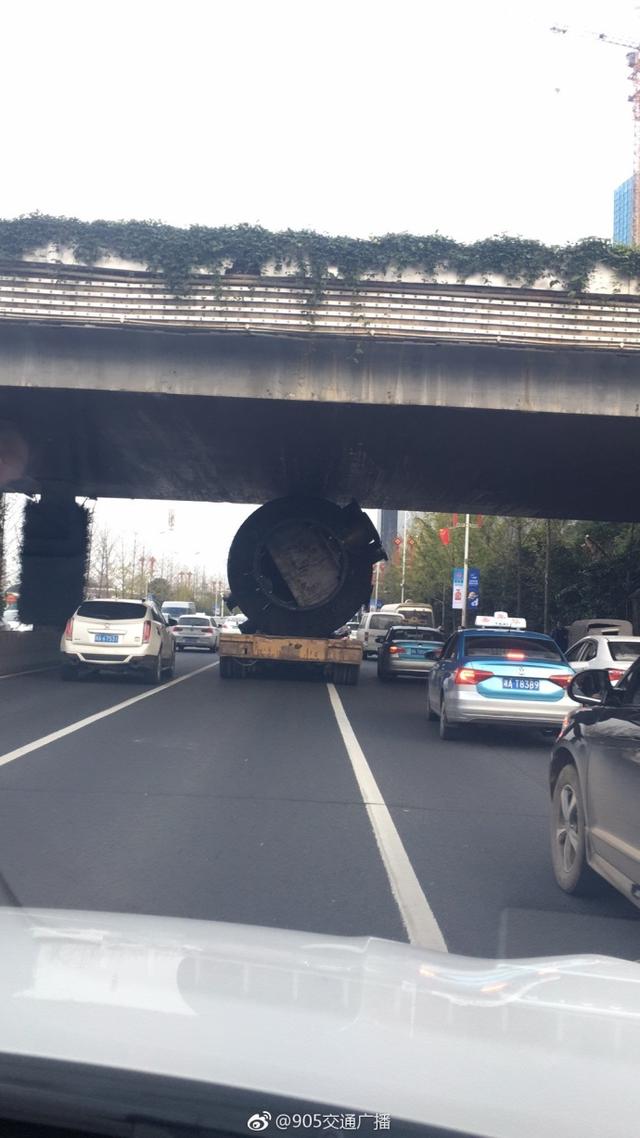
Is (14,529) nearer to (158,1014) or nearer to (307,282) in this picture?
(307,282)

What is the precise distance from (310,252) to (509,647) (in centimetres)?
822

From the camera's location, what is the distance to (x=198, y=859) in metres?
7.17

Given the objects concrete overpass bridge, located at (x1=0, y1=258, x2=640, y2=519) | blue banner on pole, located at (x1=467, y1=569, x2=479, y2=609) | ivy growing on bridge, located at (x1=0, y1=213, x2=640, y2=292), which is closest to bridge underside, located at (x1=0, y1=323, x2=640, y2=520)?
concrete overpass bridge, located at (x1=0, y1=258, x2=640, y2=519)

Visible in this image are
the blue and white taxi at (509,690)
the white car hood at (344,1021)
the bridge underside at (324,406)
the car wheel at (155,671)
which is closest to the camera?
the white car hood at (344,1021)

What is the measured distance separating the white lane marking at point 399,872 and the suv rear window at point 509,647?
10.4ft

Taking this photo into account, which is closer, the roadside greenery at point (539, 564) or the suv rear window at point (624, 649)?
the suv rear window at point (624, 649)

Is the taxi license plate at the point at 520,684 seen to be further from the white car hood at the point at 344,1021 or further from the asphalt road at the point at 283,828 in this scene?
the white car hood at the point at 344,1021

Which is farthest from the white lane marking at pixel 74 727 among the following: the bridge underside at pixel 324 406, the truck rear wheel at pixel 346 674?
the bridge underside at pixel 324 406

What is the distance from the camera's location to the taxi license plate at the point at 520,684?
46.1 ft

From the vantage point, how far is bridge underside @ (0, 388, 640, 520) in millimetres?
21234

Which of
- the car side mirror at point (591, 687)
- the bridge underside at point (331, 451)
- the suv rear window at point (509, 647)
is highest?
the bridge underside at point (331, 451)

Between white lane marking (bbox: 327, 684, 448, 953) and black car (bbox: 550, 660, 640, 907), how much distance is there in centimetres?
96

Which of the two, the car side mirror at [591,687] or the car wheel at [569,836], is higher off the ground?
the car side mirror at [591,687]

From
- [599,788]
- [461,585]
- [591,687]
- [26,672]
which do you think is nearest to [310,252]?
[26,672]
